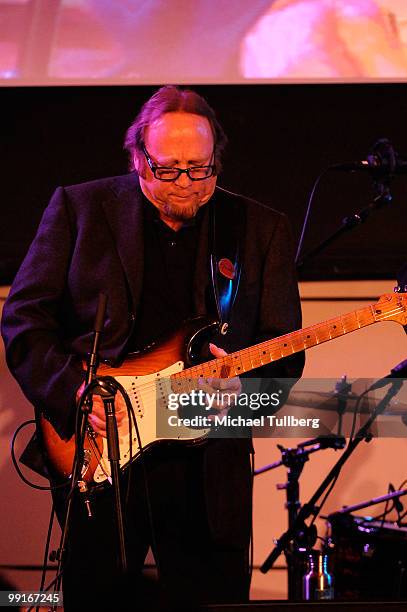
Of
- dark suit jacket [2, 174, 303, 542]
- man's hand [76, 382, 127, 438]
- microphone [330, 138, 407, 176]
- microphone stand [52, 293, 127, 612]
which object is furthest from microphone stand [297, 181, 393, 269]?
microphone stand [52, 293, 127, 612]

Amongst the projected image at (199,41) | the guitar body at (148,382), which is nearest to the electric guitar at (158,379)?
the guitar body at (148,382)

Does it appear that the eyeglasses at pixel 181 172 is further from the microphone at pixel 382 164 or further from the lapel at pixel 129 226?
the microphone at pixel 382 164

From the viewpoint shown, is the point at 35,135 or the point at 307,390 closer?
the point at 307,390

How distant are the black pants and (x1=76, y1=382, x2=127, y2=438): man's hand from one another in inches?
5.7

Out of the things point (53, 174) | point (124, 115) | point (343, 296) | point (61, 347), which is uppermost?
point (124, 115)

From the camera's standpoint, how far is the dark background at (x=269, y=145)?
4457 millimetres

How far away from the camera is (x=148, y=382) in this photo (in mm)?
2838

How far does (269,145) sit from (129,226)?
170cm

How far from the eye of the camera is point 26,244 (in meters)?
4.41

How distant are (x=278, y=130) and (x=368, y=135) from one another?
427mm

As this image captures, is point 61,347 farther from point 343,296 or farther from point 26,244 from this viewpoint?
point 343,296

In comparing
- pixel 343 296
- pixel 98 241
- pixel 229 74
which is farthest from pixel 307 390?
pixel 229 74

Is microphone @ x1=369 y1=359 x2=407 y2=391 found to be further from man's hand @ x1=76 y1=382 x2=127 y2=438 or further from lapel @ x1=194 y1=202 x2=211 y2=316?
man's hand @ x1=76 y1=382 x2=127 y2=438

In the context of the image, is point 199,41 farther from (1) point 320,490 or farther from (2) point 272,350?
(1) point 320,490
